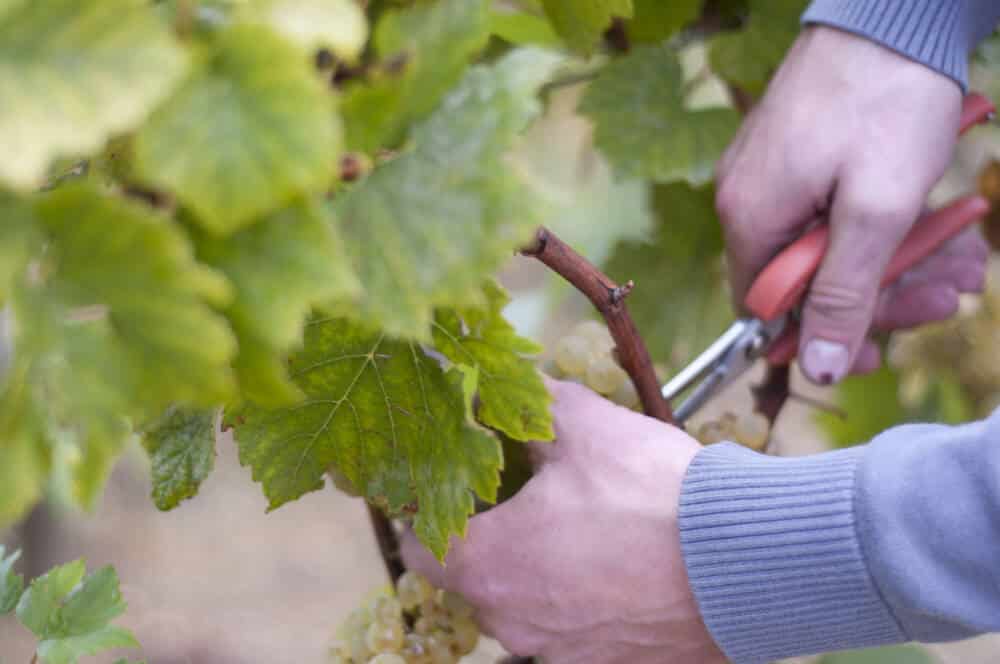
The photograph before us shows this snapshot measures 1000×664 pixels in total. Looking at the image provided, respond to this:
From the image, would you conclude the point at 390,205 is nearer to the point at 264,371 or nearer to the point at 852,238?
the point at 264,371

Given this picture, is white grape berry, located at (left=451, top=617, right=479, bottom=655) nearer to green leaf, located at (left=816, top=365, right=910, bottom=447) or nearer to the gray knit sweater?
the gray knit sweater

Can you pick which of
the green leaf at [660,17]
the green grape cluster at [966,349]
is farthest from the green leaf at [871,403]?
the green leaf at [660,17]

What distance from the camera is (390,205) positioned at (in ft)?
1.07

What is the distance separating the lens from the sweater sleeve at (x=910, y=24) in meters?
0.68

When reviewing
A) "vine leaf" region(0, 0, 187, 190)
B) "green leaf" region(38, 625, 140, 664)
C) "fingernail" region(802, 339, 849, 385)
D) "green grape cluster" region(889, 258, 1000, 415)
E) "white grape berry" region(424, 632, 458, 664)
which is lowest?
"green grape cluster" region(889, 258, 1000, 415)

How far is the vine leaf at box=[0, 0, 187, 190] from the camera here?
0.81ft

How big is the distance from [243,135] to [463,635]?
40cm

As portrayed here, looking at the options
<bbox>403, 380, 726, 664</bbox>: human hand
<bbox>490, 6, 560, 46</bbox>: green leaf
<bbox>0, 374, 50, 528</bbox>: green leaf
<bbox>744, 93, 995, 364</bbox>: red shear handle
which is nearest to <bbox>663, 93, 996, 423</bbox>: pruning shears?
<bbox>744, 93, 995, 364</bbox>: red shear handle

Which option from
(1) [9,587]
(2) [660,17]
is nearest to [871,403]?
(2) [660,17]

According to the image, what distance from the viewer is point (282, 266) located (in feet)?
0.94

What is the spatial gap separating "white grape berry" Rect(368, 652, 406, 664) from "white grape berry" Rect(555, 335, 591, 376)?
19 centimetres

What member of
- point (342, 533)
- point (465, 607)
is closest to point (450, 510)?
point (465, 607)

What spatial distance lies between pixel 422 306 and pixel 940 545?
1.06ft

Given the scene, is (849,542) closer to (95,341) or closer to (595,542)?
(595,542)
